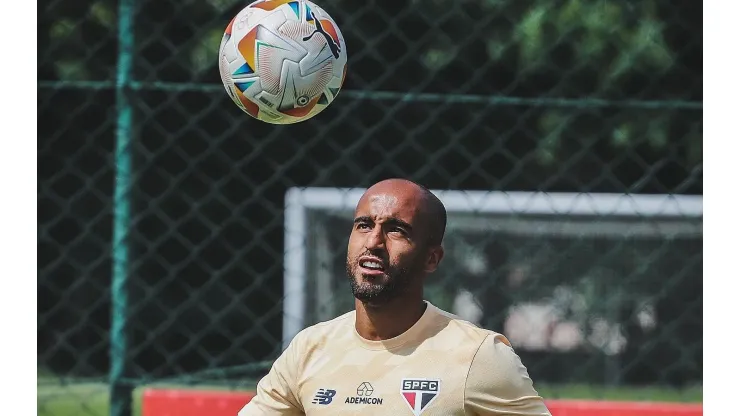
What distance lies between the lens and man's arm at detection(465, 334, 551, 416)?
4.00 m

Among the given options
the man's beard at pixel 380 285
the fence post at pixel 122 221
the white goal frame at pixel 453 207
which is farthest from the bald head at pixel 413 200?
the white goal frame at pixel 453 207

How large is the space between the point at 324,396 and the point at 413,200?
2.41ft

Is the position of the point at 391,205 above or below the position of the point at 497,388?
above

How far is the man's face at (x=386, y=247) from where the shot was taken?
4105mm

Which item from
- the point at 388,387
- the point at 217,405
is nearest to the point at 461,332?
the point at 388,387

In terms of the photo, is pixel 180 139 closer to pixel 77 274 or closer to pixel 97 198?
pixel 97 198

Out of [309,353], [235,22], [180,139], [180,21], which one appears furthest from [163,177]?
[309,353]

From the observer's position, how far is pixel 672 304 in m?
6.63

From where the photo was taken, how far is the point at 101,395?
19.3 ft

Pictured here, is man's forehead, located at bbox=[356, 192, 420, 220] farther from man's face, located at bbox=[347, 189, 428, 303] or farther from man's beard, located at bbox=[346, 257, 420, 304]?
man's beard, located at bbox=[346, 257, 420, 304]

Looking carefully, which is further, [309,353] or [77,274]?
[77,274]

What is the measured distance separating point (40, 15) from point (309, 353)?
2857 millimetres

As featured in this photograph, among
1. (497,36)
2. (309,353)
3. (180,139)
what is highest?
(497,36)

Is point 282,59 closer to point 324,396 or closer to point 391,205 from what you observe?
point 391,205
